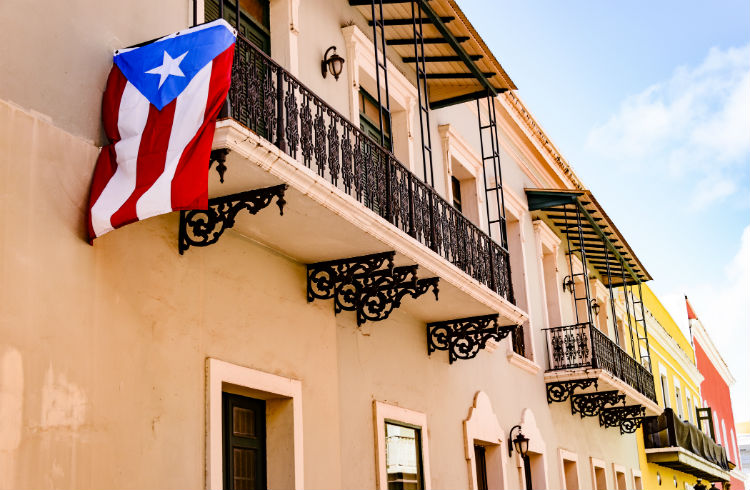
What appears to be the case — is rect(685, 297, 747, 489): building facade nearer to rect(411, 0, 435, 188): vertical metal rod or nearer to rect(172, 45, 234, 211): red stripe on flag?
rect(411, 0, 435, 188): vertical metal rod

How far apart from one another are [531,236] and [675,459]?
9.34 m

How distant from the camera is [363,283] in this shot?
888 cm

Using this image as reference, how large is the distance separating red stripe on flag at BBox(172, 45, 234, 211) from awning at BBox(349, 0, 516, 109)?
15.0ft

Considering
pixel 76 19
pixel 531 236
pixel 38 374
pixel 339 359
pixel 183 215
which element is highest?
pixel 531 236

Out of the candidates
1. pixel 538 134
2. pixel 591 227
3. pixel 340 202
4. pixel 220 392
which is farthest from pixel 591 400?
pixel 220 392

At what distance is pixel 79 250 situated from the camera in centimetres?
600

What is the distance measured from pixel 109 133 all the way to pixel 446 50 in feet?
20.3

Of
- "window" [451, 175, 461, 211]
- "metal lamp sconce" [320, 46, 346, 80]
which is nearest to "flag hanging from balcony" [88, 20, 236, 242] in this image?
"metal lamp sconce" [320, 46, 346, 80]

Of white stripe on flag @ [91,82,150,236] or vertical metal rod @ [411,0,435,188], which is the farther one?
vertical metal rod @ [411,0,435,188]

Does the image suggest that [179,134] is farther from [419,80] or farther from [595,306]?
[595,306]

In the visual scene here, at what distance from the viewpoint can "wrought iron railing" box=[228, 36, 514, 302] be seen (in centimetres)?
696

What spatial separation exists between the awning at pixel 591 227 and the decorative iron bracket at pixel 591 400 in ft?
8.21

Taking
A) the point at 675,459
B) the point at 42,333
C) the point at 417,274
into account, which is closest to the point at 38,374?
the point at 42,333

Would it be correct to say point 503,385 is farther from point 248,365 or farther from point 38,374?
point 38,374
